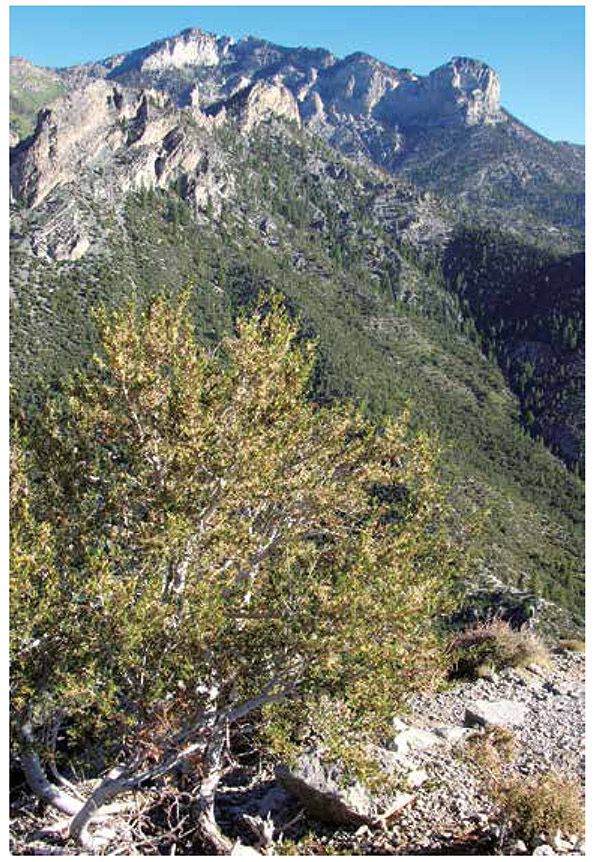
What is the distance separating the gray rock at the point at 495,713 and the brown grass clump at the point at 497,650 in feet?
5.39

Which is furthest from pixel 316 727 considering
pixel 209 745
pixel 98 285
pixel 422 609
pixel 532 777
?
pixel 98 285

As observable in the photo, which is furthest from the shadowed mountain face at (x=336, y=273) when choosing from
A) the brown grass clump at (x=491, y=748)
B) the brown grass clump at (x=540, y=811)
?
the brown grass clump at (x=540, y=811)

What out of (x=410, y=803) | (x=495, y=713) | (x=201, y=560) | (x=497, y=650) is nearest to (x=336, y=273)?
(x=497, y=650)

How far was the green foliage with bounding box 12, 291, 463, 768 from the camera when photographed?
7363 millimetres

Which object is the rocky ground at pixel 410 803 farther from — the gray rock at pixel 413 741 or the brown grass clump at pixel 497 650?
the brown grass clump at pixel 497 650

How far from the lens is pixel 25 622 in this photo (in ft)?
24.0

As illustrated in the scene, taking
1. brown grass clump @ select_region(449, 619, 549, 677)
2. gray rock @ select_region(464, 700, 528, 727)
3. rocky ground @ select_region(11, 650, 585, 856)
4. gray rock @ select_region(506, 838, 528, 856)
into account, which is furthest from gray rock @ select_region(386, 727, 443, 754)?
brown grass clump @ select_region(449, 619, 549, 677)

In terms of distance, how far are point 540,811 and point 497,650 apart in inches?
291

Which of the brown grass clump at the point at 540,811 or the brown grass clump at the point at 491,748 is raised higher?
the brown grass clump at the point at 540,811

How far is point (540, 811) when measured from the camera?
7.64 m

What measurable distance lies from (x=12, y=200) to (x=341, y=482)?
10175 centimetres

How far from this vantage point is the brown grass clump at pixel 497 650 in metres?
14.4
